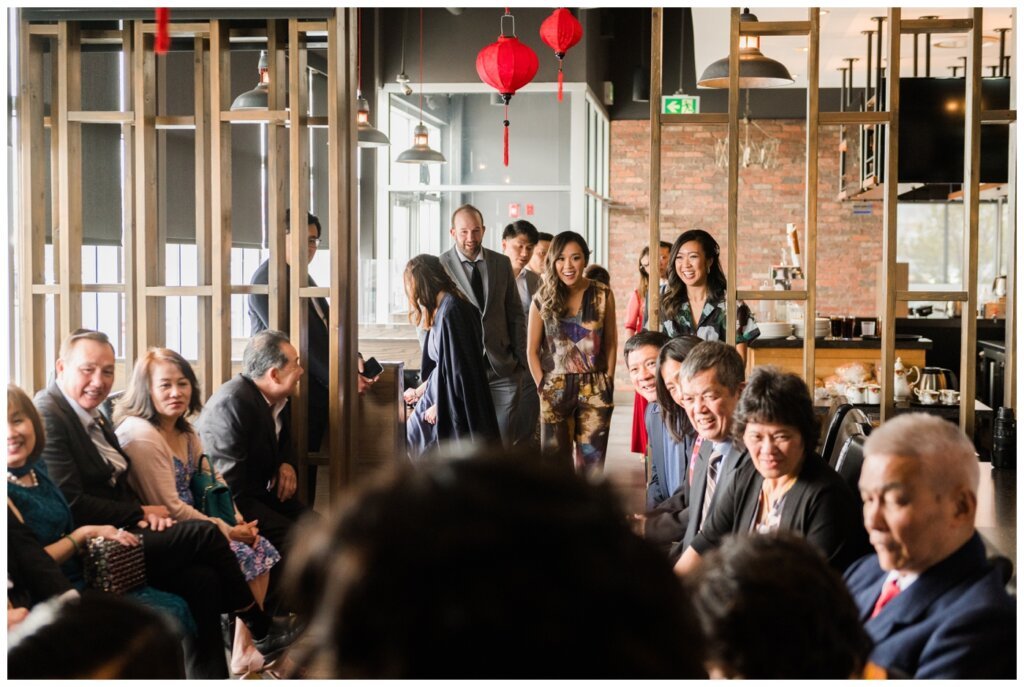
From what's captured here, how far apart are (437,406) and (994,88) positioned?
4.00 metres

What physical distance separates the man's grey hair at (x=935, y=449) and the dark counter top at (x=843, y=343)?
5.13 metres

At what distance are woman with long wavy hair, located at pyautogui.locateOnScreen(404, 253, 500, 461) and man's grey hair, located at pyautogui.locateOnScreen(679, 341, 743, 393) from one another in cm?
180

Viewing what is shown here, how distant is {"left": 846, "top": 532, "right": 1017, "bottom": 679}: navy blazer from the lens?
63.9 inches

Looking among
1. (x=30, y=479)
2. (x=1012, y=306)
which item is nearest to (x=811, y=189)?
(x=1012, y=306)

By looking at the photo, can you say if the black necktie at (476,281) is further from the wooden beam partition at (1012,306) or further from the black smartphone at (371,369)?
the wooden beam partition at (1012,306)

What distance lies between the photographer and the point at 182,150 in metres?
7.76

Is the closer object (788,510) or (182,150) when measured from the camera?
(788,510)

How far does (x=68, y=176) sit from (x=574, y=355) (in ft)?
8.05

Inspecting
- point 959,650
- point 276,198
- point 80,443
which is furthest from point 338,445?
point 959,650

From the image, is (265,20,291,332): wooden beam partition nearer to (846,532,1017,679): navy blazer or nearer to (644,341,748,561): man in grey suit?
(644,341,748,561): man in grey suit

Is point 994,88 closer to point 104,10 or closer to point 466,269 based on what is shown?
point 466,269

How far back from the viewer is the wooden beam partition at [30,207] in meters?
3.90

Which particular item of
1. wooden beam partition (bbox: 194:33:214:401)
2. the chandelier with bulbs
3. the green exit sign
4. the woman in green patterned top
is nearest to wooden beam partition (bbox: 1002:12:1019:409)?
the woman in green patterned top

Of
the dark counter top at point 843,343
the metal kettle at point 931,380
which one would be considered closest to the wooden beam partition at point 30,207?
the metal kettle at point 931,380
